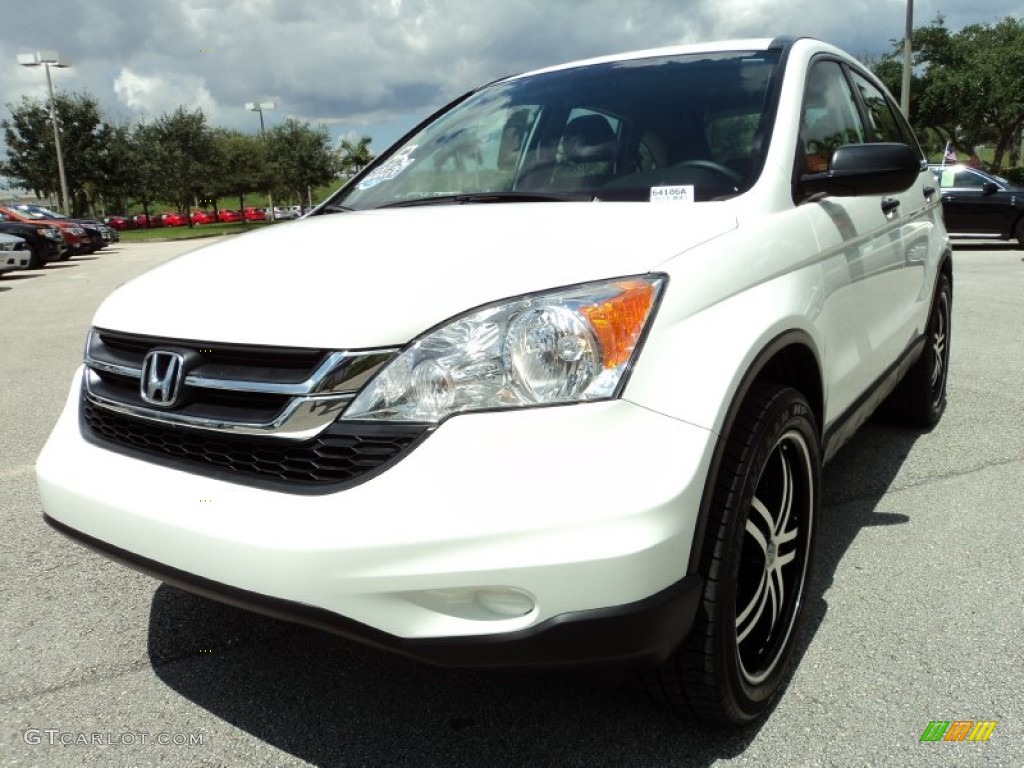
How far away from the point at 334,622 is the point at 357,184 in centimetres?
206

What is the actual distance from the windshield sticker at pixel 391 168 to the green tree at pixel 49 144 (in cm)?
4071

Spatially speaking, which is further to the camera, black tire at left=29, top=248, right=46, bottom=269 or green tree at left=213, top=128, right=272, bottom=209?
green tree at left=213, top=128, right=272, bottom=209

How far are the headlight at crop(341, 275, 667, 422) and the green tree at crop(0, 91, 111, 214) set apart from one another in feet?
139

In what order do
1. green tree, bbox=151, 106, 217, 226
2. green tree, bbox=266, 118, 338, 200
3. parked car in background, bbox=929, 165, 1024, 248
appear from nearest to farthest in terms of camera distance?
parked car in background, bbox=929, 165, 1024, 248 → green tree, bbox=151, 106, 217, 226 → green tree, bbox=266, 118, 338, 200

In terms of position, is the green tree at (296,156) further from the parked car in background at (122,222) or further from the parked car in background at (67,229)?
the parked car in background at (67,229)

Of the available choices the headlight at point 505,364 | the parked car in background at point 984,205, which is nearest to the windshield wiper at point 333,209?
the headlight at point 505,364

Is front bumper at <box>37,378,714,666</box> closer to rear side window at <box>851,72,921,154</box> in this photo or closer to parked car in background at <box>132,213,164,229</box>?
rear side window at <box>851,72,921,154</box>

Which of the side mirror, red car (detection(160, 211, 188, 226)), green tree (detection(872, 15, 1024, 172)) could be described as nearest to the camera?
the side mirror

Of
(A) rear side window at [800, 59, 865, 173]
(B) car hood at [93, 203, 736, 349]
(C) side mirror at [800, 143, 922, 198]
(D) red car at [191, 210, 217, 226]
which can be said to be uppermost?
(A) rear side window at [800, 59, 865, 173]

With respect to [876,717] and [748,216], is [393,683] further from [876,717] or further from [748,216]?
[748,216]

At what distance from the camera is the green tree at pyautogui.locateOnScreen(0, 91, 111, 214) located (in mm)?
38281

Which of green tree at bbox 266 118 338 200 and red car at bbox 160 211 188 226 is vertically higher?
green tree at bbox 266 118 338 200

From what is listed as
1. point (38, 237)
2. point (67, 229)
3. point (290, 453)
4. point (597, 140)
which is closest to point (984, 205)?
point (597, 140)

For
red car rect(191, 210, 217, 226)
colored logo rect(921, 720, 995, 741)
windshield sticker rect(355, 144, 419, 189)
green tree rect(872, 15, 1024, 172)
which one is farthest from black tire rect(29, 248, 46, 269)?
red car rect(191, 210, 217, 226)
